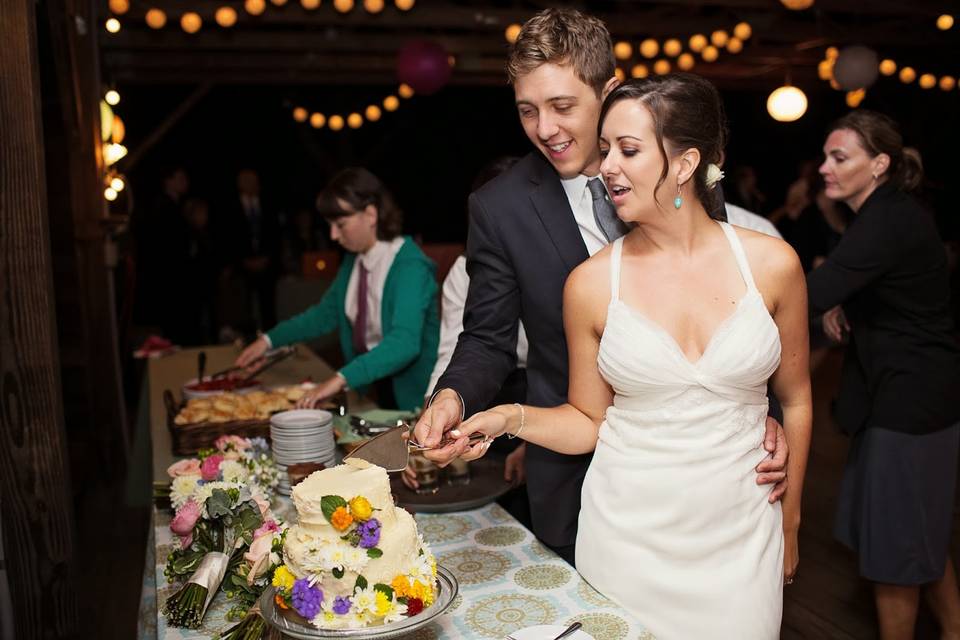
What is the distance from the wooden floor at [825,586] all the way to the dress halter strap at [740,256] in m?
2.01

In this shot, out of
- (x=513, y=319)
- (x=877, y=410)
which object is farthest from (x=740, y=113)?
(x=513, y=319)

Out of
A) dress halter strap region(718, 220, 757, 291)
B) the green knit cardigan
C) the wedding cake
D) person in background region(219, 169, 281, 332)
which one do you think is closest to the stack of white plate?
the green knit cardigan

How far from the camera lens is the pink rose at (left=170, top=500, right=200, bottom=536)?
1795 millimetres

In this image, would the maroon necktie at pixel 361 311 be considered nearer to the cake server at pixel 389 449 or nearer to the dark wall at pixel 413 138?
the cake server at pixel 389 449

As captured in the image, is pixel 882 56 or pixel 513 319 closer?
pixel 513 319

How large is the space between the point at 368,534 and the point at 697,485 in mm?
631

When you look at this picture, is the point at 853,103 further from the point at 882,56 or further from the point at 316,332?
the point at 316,332

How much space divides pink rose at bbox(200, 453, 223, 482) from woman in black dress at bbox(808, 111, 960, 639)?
6.19 ft

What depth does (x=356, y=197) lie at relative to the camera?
3.48 metres

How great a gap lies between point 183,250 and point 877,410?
763 centimetres

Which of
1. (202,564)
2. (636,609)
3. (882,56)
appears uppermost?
(882,56)

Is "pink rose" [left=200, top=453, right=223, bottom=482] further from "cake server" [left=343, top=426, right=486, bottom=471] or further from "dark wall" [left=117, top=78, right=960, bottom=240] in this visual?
"dark wall" [left=117, top=78, right=960, bottom=240]

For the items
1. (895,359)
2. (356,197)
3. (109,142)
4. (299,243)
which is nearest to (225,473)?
(356,197)

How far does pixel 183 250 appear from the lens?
30.0 feet
